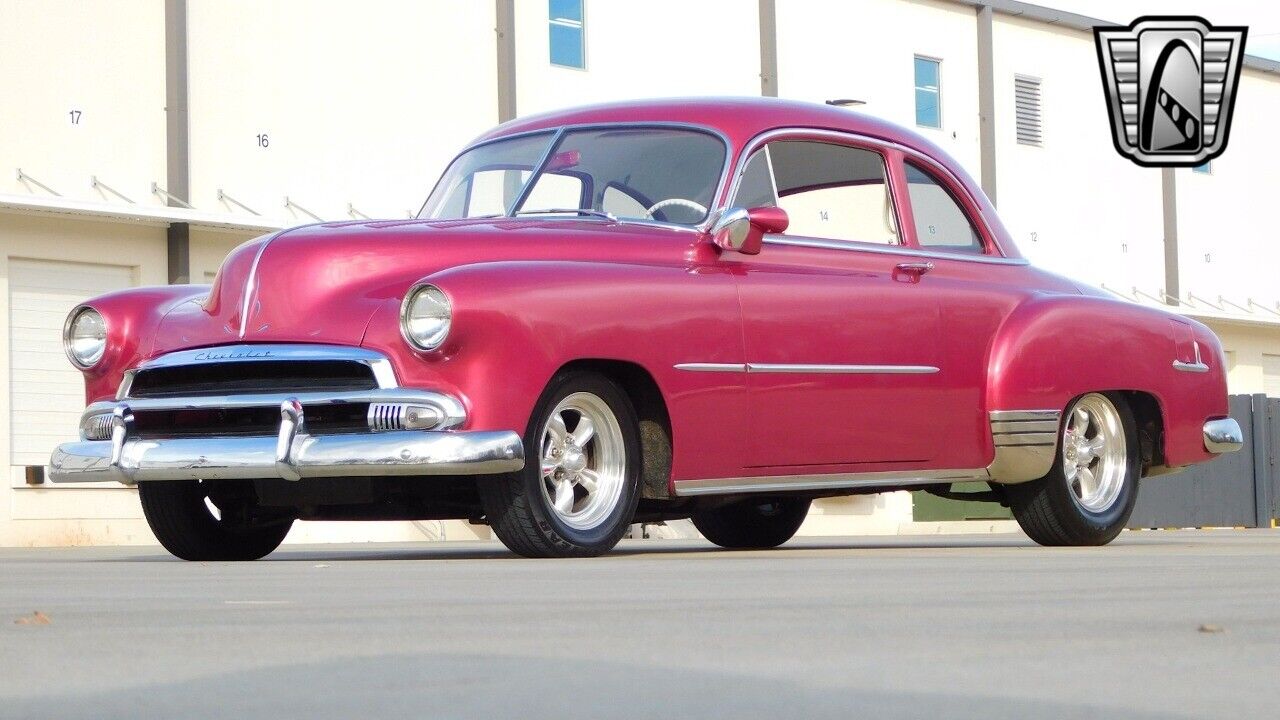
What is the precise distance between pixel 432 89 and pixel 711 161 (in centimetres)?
1677

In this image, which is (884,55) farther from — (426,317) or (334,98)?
(426,317)

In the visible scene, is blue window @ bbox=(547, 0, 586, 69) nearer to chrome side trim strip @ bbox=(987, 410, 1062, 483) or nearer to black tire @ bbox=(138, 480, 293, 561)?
chrome side trim strip @ bbox=(987, 410, 1062, 483)

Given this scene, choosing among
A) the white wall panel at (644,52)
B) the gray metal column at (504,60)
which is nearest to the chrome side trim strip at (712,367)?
the gray metal column at (504,60)

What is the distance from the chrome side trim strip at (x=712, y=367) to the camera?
7426 millimetres

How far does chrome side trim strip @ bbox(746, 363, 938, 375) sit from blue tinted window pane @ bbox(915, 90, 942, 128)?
23910 millimetres

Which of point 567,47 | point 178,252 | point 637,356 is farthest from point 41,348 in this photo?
point 637,356

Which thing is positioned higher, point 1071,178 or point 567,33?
point 567,33

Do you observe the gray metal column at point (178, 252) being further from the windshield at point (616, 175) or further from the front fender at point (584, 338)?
the front fender at point (584, 338)

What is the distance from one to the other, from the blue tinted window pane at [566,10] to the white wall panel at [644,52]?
4.3 inches

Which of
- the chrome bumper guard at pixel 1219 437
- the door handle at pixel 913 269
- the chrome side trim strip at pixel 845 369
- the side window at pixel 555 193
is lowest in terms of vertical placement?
the chrome bumper guard at pixel 1219 437

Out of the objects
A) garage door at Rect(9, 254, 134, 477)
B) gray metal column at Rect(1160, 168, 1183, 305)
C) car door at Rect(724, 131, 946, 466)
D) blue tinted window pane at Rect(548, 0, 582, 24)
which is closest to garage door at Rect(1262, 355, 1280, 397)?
gray metal column at Rect(1160, 168, 1183, 305)

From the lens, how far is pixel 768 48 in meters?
29.0

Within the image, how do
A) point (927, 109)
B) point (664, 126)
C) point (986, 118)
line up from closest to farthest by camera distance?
point (664, 126)
point (927, 109)
point (986, 118)

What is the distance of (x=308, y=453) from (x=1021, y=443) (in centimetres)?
333
